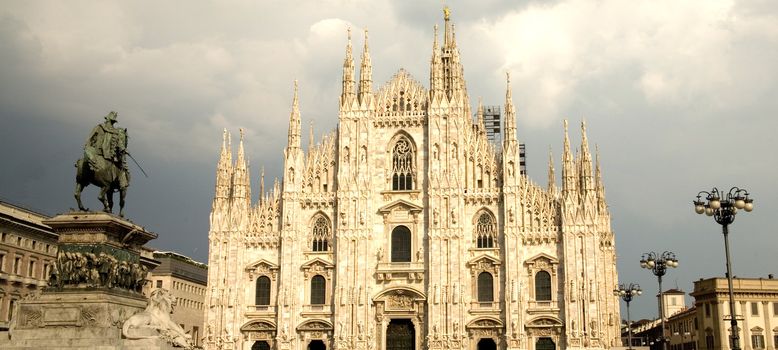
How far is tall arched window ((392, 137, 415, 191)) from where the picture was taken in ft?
179

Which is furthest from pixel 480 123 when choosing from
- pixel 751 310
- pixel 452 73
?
pixel 751 310

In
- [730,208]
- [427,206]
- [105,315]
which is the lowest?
[105,315]

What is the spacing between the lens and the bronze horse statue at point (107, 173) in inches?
819

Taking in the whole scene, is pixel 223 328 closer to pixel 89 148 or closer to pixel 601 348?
pixel 601 348

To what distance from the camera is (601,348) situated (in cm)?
4891

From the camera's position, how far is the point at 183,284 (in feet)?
262

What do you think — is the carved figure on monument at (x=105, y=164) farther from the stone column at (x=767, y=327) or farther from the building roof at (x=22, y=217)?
the stone column at (x=767, y=327)

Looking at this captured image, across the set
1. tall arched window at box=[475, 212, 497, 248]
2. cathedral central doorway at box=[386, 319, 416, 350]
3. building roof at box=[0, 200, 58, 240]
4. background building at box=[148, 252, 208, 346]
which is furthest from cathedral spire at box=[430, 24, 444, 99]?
background building at box=[148, 252, 208, 346]

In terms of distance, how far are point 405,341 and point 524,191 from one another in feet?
39.8

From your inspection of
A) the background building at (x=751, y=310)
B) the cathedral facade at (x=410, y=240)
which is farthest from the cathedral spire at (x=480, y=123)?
the background building at (x=751, y=310)

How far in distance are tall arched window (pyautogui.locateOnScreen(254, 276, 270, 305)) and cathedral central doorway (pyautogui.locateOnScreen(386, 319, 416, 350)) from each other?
8167mm

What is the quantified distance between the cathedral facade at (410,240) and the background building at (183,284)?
23042mm

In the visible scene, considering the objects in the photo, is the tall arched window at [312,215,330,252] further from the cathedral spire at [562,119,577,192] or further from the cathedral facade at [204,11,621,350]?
the cathedral spire at [562,119,577,192]

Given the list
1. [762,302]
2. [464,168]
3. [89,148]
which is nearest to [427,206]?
[464,168]
